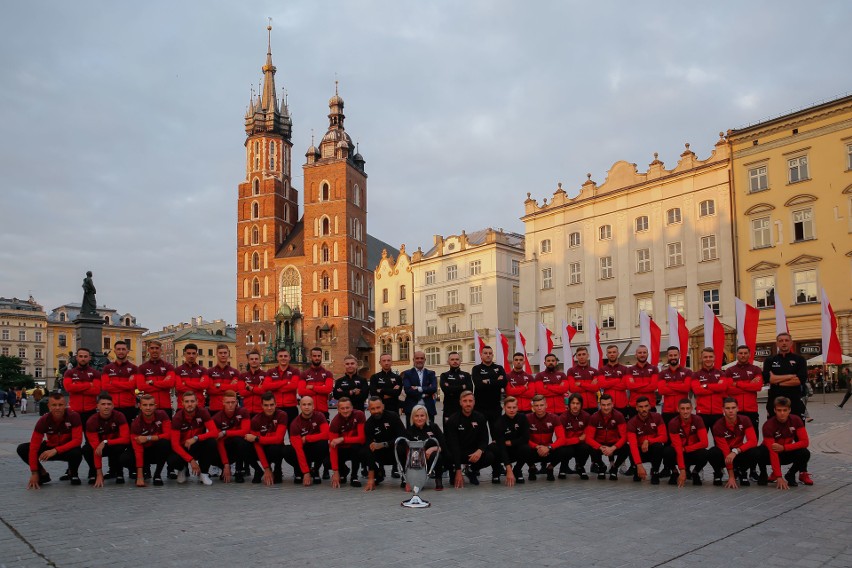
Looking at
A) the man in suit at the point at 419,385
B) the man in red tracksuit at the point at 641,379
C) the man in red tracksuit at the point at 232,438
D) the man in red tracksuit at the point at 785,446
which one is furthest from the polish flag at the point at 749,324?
the man in red tracksuit at the point at 232,438

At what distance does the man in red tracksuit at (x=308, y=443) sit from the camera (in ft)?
38.1

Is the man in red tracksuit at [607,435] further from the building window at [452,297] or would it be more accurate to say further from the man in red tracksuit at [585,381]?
the building window at [452,297]

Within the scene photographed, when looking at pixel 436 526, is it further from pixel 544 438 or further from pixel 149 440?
pixel 149 440

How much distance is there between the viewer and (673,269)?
141 ft

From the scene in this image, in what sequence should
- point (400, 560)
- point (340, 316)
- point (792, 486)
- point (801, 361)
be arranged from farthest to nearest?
point (340, 316), point (801, 361), point (792, 486), point (400, 560)

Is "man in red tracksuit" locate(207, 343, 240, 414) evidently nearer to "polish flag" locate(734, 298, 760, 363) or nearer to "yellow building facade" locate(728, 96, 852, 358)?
"polish flag" locate(734, 298, 760, 363)

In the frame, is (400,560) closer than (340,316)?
Yes

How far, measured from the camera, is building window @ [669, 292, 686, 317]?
139 feet

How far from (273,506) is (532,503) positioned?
3.35 metres

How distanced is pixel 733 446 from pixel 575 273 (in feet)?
126

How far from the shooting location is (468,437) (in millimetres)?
11695

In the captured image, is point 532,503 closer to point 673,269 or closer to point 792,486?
point 792,486

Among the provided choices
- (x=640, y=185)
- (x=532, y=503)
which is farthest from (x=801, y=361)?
(x=640, y=185)

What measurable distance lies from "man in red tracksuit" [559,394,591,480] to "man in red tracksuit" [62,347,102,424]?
7.85 metres
